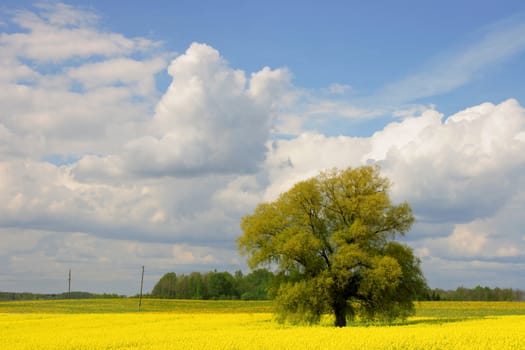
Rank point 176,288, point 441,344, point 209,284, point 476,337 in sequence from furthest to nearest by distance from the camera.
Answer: point 176,288
point 209,284
point 476,337
point 441,344

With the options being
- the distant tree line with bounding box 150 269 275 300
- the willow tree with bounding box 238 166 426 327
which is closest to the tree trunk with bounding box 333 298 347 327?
the willow tree with bounding box 238 166 426 327

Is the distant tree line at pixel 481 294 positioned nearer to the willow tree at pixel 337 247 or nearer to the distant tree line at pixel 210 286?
the distant tree line at pixel 210 286

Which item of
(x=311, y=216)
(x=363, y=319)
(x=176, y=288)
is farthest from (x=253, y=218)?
(x=176, y=288)

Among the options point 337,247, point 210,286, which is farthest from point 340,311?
point 210,286

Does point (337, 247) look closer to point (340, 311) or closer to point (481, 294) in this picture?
point (340, 311)

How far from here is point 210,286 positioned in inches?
6599

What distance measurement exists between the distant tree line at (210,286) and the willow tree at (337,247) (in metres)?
104

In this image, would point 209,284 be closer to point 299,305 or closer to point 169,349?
point 299,305

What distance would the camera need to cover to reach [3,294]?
198000 millimetres

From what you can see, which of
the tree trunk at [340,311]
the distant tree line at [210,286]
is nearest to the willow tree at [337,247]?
the tree trunk at [340,311]

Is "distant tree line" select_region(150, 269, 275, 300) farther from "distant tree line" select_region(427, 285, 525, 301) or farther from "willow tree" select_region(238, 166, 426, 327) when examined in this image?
"willow tree" select_region(238, 166, 426, 327)

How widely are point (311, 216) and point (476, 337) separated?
Answer: 789 inches

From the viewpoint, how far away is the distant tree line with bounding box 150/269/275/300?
159675 millimetres

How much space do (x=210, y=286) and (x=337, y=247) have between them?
423ft
